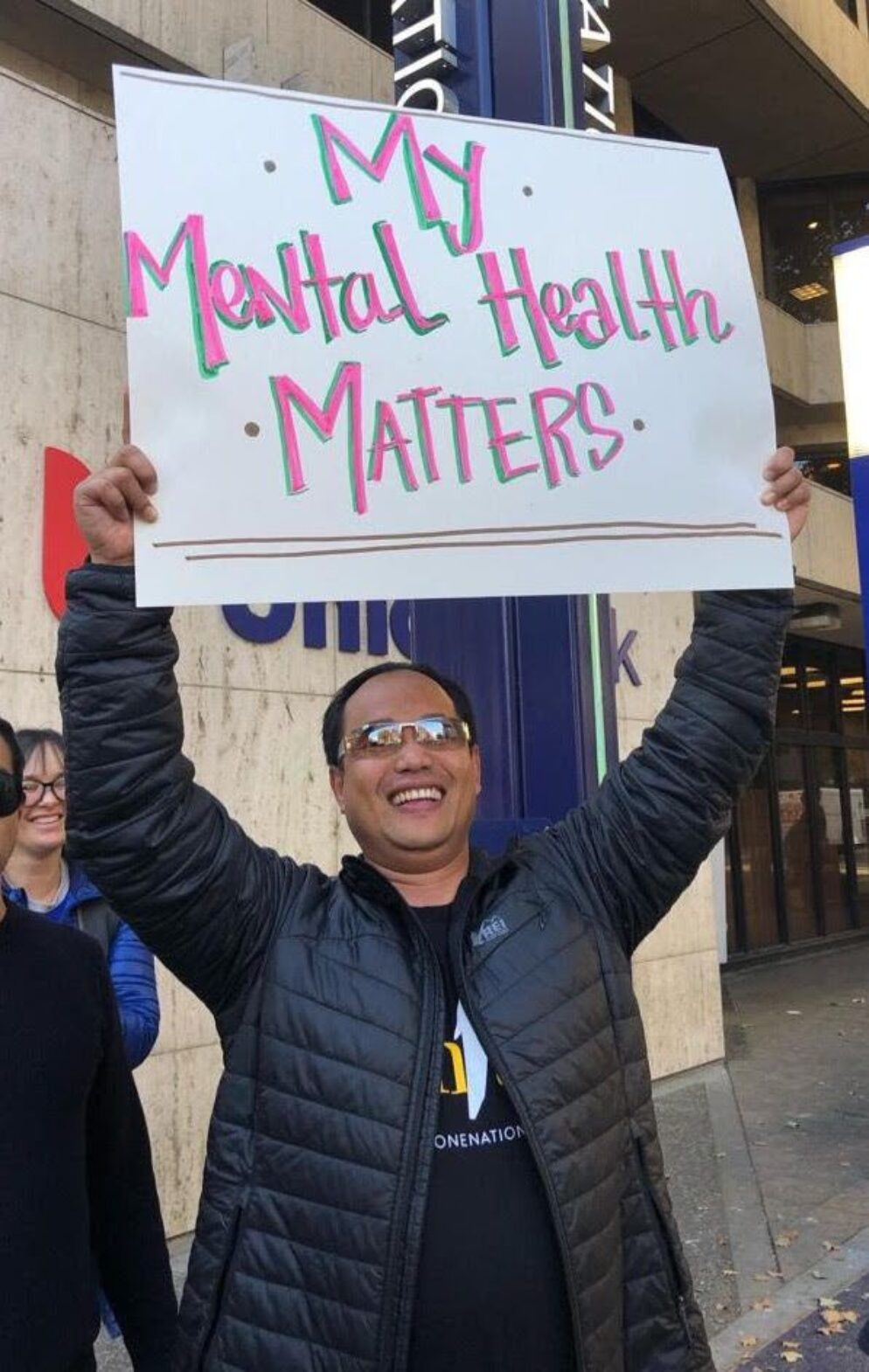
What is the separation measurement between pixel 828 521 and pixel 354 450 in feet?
34.6

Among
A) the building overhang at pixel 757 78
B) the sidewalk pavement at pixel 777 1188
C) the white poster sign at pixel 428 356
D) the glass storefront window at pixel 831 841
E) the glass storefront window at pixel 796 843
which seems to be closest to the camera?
the white poster sign at pixel 428 356

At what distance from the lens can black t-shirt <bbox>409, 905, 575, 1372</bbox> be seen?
146 centimetres

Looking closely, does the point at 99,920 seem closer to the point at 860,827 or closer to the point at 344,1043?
the point at 344,1043

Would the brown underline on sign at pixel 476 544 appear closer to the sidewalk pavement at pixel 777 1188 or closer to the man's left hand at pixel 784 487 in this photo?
the man's left hand at pixel 784 487

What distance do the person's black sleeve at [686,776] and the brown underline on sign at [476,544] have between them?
115 millimetres

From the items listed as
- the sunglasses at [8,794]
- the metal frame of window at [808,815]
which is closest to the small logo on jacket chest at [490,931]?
the sunglasses at [8,794]

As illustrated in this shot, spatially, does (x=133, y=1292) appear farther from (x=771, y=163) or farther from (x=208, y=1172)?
(x=771, y=163)

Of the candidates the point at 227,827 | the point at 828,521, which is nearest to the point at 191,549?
the point at 227,827

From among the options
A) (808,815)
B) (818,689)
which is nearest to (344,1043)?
(808,815)

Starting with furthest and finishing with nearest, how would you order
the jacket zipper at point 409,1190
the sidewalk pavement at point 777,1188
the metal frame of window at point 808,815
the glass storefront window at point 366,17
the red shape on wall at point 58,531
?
the metal frame of window at point 808,815 → the glass storefront window at point 366,17 → the red shape on wall at point 58,531 → the sidewalk pavement at point 777,1188 → the jacket zipper at point 409,1190

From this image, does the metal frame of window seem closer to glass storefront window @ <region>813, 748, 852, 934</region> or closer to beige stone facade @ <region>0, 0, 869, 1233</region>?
glass storefront window @ <region>813, 748, 852, 934</region>

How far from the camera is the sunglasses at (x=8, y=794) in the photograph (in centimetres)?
168

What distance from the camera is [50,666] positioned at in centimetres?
460

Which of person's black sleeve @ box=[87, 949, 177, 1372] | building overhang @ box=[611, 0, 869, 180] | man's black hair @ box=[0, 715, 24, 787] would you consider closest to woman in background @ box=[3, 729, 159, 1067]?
person's black sleeve @ box=[87, 949, 177, 1372]
